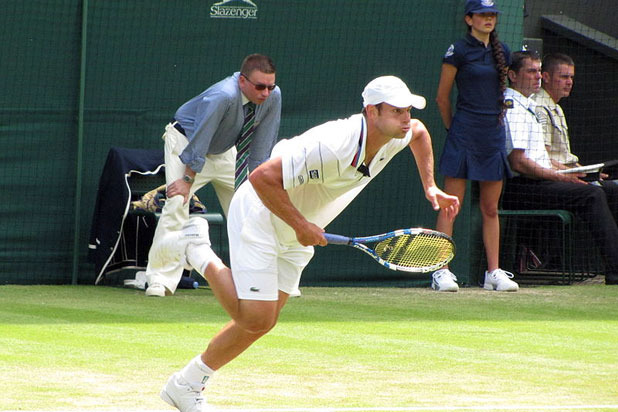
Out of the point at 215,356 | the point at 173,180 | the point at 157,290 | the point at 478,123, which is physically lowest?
the point at 157,290

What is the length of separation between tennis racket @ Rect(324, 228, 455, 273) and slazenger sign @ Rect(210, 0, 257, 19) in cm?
561

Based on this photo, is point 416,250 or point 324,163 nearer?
point 324,163

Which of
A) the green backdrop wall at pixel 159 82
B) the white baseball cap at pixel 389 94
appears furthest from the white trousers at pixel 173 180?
the white baseball cap at pixel 389 94

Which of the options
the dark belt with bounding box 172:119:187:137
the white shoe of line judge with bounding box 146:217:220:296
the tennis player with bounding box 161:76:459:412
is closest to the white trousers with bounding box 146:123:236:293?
the dark belt with bounding box 172:119:187:137

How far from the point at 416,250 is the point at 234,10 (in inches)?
227

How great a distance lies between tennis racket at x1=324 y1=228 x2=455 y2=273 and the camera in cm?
517

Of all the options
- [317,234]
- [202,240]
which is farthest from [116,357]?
[317,234]

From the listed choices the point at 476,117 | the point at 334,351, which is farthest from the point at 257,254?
the point at 476,117

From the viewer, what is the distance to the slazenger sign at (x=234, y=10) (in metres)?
10.6

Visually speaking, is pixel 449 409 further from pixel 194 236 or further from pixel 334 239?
pixel 194 236

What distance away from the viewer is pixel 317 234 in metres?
4.76

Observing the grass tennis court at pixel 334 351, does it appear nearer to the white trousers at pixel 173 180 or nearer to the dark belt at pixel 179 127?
the white trousers at pixel 173 180

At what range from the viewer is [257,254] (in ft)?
16.6

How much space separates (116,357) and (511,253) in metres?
5.58
